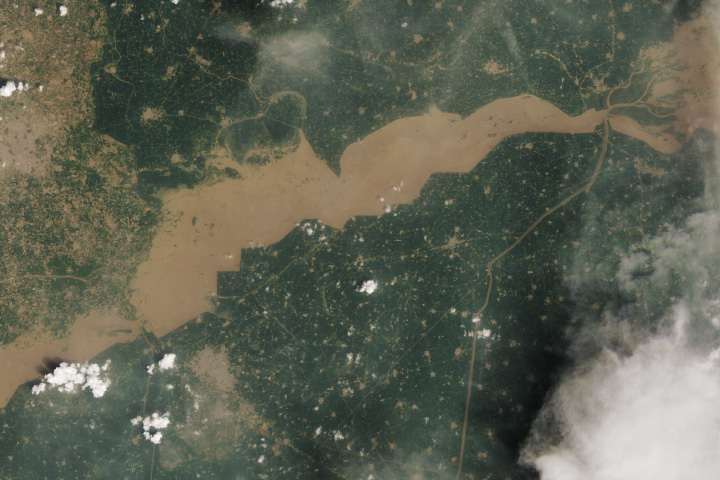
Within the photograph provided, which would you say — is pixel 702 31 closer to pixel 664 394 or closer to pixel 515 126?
pixel 515 126

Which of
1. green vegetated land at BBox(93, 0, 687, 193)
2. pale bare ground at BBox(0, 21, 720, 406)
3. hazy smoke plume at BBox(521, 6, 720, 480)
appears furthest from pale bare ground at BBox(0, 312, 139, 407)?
hazy smoke plume at BBox(521, 6, 720, 480)

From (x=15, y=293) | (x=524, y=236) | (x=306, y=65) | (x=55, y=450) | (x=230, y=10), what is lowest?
(x=55, y=450)

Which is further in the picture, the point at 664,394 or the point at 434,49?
the point at 434,49

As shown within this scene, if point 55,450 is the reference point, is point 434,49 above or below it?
above

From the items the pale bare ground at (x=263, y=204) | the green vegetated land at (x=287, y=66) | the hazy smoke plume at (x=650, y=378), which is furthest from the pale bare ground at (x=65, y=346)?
the hazy smoke plume at (x=650, y=378)

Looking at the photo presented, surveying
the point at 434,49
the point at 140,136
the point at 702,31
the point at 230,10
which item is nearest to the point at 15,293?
the point at 140,136

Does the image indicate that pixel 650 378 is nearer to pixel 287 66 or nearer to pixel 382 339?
pixel 382 339
